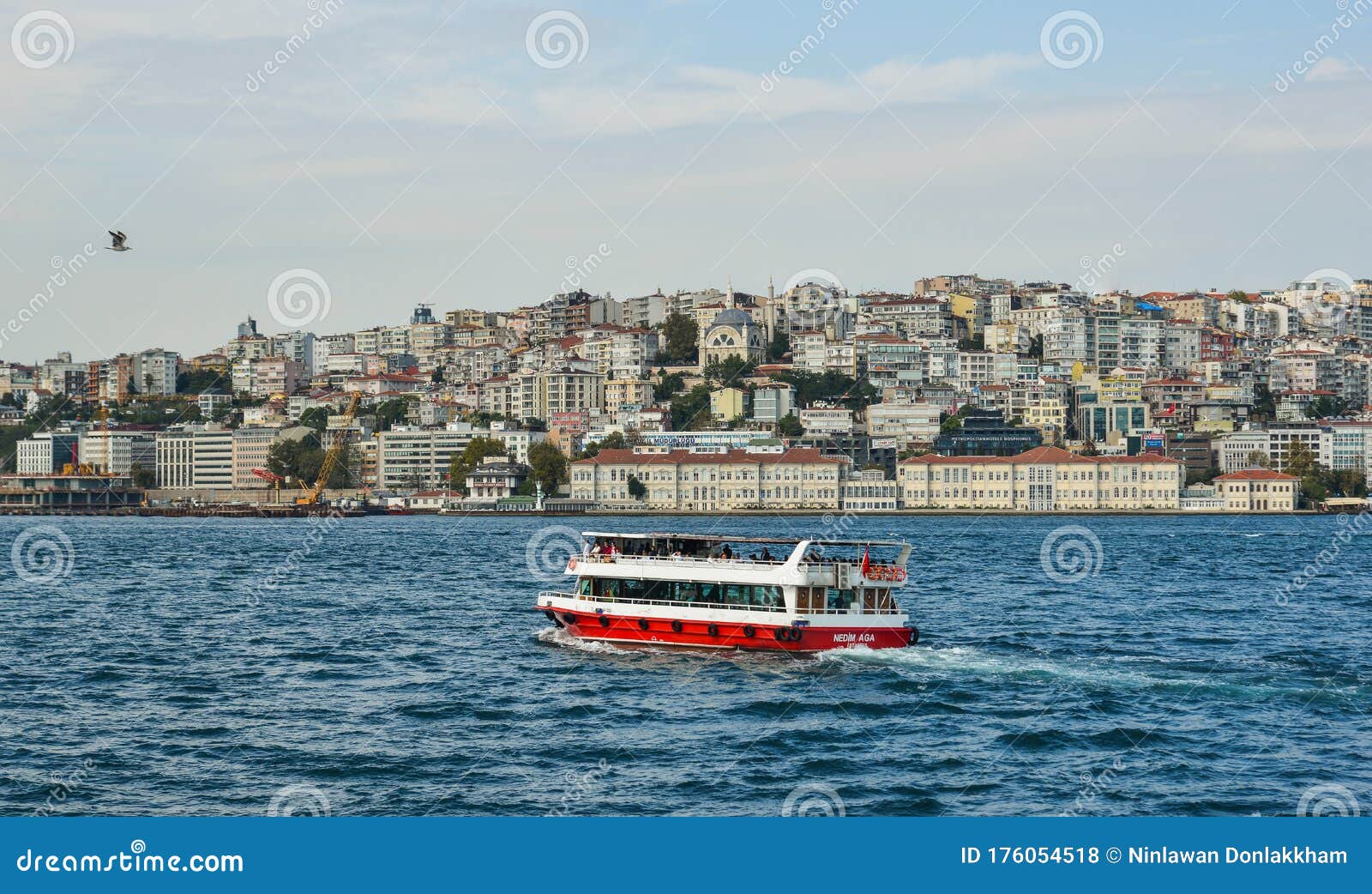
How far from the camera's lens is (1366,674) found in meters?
26.5

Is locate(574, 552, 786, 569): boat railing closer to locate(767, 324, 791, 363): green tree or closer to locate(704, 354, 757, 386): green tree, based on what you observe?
locate(704, 354, 757, 386): green tree

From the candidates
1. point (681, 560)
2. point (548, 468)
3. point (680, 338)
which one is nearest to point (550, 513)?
point (548, 468)

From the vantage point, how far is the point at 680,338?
6713 inches

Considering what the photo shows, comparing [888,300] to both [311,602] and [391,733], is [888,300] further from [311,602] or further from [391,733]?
[391,733]

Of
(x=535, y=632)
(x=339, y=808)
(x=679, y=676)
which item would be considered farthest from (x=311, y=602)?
(x=339, y=808)

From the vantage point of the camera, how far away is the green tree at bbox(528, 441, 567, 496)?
128m

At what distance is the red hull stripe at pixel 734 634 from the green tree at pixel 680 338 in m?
140

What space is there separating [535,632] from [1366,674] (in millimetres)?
14894

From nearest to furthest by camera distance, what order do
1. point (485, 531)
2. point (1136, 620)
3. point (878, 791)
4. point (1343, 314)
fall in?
1. point (878, 791)
2. point (1136, 620)
3. point (485, 531)
4. point (1343, 314)

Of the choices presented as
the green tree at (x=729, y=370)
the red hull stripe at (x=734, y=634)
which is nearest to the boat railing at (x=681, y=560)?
the red hull stripe at (x=734, y=634)

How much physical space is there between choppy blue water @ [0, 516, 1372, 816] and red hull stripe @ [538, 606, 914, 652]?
1.34 ft

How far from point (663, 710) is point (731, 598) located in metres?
5.45

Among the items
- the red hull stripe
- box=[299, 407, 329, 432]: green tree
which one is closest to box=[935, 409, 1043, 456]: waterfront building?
box=[299, 407, 329, 432]: green tree

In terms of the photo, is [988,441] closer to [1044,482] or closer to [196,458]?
[1044,482]
